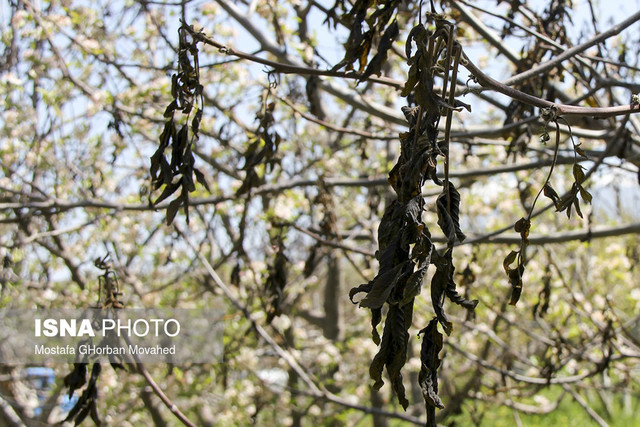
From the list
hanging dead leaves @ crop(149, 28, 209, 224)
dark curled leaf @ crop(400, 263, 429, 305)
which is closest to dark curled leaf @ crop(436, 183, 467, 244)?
dark curled leaf @ crop(400, 263, 429, 305)

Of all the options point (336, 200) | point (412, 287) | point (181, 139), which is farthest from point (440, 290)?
point (336, 200)

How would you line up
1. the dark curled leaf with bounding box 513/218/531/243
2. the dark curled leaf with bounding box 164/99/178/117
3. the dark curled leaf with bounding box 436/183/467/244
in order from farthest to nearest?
the dark curled leaf with bounding box 164/99/178/117
the dark curled leaf with bounding box 513/218/531/243
the dark curled leaf with bounding box 436/183/467/244

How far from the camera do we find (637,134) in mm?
3215

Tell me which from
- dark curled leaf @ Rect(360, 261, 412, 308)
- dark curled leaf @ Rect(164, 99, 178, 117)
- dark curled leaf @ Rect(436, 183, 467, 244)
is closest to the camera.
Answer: dark curled leaf @ Rect(360, 261, 412, 308)

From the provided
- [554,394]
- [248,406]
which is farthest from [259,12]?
[554,394]

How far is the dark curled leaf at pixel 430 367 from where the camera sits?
3.93ft

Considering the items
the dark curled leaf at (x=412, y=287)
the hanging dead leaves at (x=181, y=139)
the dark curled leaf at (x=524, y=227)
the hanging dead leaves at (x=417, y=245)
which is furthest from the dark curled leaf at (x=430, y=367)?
the hanging dead leaves at (x=181, y=139)

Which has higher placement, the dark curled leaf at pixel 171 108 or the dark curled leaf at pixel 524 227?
the dark curled leaf at pixel 171 108

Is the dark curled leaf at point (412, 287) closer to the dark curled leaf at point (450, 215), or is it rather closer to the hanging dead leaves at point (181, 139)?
the dark curled leaf at point (450, 215)

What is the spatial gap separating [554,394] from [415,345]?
581 cm

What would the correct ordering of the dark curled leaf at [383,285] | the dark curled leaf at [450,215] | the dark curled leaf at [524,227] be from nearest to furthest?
the dark curled leaf at [383,285] < the dark curled leaf at [450,215] < the dark curled leaf at [524,227]

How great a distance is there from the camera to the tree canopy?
50.5 inches

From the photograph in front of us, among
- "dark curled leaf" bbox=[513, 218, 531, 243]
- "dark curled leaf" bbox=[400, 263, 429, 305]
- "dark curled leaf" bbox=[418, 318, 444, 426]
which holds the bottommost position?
"dark curled leaf" bbox=[418, 318, 444, 426]

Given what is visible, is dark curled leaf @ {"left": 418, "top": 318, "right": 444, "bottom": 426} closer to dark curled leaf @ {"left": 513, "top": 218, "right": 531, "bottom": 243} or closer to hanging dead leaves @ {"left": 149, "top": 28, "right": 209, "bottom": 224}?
dark curled leaf @ {"left": 513, "top": 218, "right": 531, "bottom": 243}
